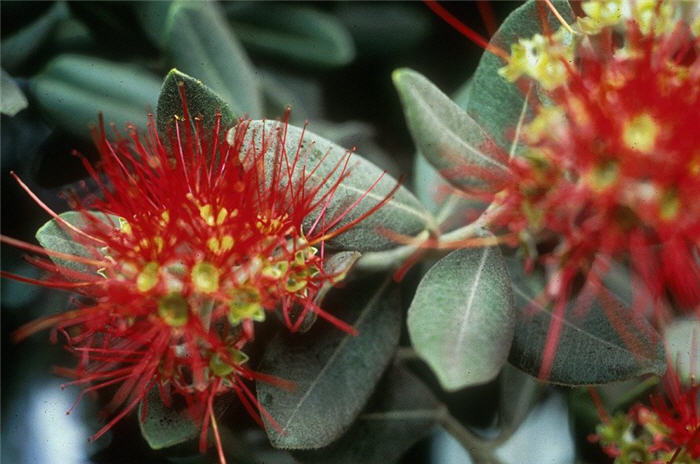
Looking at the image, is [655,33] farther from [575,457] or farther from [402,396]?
[575,457]

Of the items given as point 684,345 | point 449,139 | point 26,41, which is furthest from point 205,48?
point 684,345

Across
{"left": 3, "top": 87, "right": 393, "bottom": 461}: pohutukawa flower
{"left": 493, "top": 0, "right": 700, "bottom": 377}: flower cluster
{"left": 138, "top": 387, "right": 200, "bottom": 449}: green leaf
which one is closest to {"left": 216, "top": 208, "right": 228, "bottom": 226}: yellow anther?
{"left": 3, "top": 87, "right": 393, "bottom": 461}: pohutukawa flower

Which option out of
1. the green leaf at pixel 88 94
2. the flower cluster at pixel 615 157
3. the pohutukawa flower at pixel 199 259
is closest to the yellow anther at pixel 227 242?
the pohutukawa flower at pixel 199 259

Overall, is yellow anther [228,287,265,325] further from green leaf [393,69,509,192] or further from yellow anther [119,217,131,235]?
green leaf [393,69,509,192]

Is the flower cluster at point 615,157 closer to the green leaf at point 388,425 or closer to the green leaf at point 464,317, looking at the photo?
the green leaf at point 464,317

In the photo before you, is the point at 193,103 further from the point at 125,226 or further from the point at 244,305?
the point at 244,305

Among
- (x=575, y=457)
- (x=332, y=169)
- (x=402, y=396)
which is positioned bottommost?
(x=575, y=457)

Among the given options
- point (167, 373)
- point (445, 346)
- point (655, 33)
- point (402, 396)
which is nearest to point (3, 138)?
point (167, 373)
